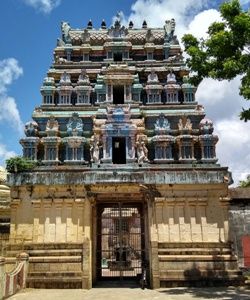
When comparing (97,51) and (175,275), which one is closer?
(175,275)

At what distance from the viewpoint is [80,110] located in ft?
86.6

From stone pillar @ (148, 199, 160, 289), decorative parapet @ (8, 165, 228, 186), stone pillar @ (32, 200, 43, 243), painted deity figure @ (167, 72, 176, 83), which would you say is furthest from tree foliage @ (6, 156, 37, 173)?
painted deity figure @ (167, 72, 176, 83)

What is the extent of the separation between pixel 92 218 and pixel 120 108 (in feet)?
32.2

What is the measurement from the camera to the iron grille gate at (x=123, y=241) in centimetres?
2020

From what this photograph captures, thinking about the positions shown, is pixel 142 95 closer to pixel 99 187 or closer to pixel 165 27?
pixel 165 27

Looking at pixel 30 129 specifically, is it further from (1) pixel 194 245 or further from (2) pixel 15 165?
(1) pixel 194 245

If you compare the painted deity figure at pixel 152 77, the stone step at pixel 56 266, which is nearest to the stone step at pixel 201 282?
the stone step at pixel 56 266

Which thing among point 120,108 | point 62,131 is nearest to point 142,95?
point 120,108

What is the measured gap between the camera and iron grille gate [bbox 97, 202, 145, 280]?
20203 millimetres

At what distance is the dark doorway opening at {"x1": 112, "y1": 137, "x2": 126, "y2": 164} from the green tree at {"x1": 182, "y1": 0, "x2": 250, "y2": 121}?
11.5m

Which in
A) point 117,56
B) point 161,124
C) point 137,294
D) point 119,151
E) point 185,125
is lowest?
point 137,294

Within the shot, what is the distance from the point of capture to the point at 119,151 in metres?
26.1

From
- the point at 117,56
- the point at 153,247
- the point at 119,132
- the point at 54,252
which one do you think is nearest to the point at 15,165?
the point at 54,252

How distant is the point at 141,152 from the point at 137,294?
10.8 meters
